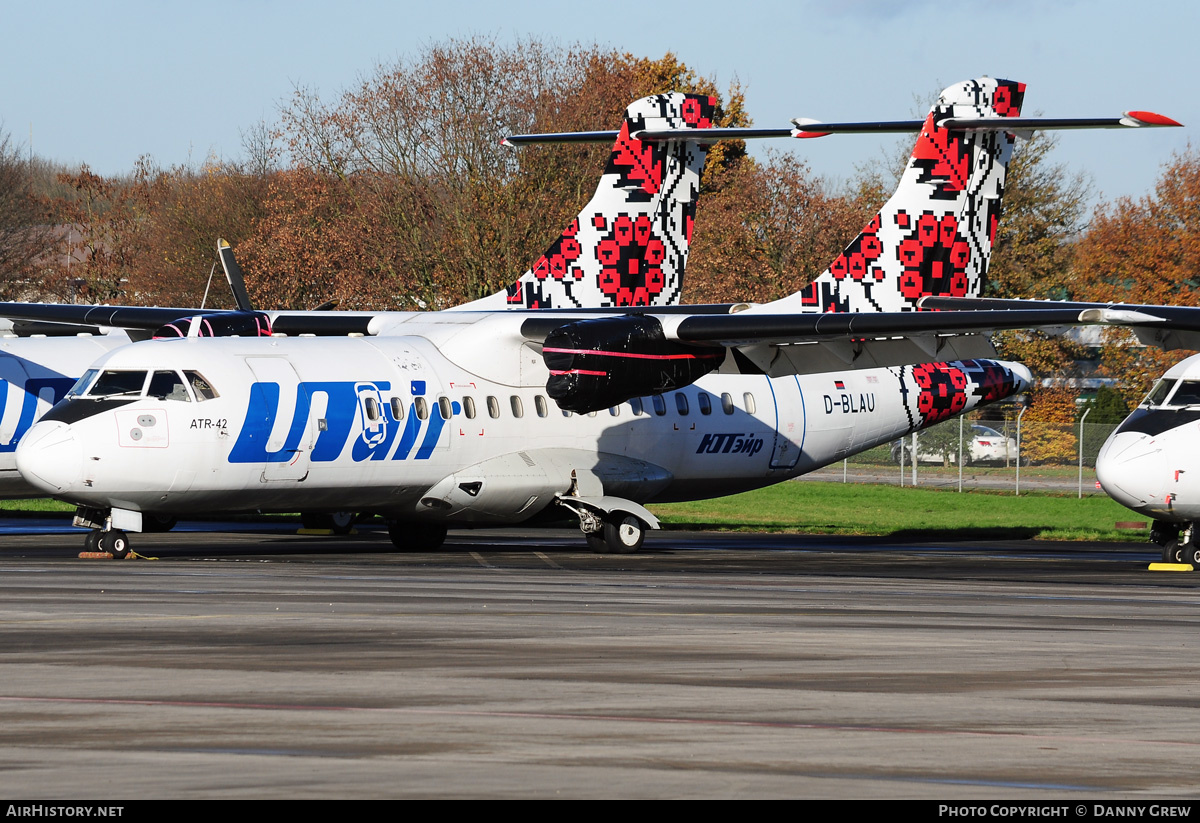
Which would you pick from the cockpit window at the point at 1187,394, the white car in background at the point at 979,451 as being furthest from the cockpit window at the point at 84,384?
the white car in background at the point at 979,451

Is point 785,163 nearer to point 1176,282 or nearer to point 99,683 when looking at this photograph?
point 1176,282

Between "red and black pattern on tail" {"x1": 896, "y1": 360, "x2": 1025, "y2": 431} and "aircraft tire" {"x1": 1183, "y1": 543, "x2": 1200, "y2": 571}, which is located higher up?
"red and black pattern on tail" {"x1": 896, "y1": 360, "x2": 1025, "y2": 431}

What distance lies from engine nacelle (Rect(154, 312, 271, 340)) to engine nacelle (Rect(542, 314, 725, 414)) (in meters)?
5.40

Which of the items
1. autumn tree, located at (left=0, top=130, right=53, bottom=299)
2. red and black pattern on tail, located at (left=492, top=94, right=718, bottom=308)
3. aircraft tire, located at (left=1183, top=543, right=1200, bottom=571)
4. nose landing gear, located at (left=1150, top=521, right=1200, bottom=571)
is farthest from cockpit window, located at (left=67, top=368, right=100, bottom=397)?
autumn tree, located at (left=0, top=130, right=53, bottom=299)

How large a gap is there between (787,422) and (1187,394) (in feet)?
24.1

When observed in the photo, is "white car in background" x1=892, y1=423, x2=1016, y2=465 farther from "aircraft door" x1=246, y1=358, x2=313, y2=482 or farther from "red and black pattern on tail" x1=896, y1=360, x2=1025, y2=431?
"aircraft door" x1=246, y1=358, x2=313, y2=482

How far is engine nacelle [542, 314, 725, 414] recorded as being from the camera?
2256 cm

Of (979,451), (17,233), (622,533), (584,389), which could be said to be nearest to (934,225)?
(622,533)

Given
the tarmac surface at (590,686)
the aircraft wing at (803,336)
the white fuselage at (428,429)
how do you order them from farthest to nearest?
the aircraft wing at (803,336)
the white fuselage at (428,429)
the tarmac surface at (590,686)

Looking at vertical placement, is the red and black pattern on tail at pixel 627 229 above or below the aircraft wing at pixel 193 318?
above

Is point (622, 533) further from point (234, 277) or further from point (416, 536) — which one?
point (234, 277)

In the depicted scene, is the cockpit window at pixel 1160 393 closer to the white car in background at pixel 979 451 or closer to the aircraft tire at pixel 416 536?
the aircraft tire at pixel 416 536

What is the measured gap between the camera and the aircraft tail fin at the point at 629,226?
29.8 metres

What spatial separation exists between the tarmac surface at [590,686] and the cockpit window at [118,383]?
3094mm
